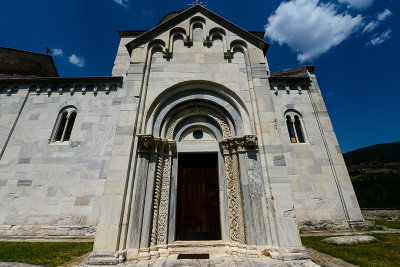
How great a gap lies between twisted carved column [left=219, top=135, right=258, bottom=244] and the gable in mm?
4439

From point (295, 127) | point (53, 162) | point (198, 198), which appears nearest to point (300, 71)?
point (295, 127)

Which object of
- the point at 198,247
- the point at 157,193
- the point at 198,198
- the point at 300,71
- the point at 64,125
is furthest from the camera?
the point at 300,71

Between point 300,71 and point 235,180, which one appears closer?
point 235,180

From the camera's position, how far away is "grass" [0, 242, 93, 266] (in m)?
4.62

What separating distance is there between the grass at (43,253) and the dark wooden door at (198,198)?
3.09 meters

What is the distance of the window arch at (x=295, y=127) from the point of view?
9820 millimetres

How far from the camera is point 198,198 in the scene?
20.5 ft

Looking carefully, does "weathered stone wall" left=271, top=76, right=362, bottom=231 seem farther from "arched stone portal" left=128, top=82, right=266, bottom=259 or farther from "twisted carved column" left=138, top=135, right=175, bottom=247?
"twisted carved column" left=138, top=135, right=175, bottom=247

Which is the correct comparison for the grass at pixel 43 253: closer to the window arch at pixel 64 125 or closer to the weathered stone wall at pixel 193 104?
the weathered stone wall at pixel 193 104

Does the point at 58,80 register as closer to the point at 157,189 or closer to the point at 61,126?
the point at 61,126

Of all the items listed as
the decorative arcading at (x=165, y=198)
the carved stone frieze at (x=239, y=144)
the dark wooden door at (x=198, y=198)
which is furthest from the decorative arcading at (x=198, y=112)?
the dark wooden door at (x=198, y=198)

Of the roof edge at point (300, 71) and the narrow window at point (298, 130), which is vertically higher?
the roof edge at point (300, 71)

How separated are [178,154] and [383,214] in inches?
768

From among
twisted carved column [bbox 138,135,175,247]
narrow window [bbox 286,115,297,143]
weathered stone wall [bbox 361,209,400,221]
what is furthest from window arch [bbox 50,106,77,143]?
weathered stone wall [bbox 361,209,400,221]
